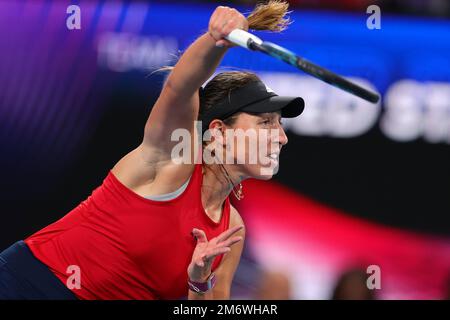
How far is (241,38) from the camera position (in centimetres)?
290

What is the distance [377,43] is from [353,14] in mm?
250

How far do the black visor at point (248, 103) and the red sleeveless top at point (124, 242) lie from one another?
0.81 ft

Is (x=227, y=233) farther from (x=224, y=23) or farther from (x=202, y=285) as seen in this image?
(x=224, y=23)

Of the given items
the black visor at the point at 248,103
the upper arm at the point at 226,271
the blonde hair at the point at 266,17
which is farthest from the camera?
the upper arm at the point at 226,271

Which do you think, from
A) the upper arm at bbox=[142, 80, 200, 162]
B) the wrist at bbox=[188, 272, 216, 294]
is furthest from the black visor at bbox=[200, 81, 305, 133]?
the wrist at bbox=[188, 272, 216, 294]

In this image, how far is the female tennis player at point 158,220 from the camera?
10.7 feet

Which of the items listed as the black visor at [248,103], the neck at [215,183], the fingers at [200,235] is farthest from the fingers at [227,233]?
the black visor at [248,103]

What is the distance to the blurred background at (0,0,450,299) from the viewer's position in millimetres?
5238

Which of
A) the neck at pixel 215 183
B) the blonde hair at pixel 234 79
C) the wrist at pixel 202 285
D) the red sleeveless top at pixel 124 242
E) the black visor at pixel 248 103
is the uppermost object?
the blonde hair at pixel 234 79

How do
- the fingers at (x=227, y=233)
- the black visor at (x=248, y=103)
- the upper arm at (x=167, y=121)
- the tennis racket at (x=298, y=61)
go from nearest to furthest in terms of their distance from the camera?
the tennis racket at (x=298, y=61) → the upper arm at (x=167, y=121) → the fingers at (x=227, y=233) → the black visor at (x=248, y=103)

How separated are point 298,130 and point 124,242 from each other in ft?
7.51

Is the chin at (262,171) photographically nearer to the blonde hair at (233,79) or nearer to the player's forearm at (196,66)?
the blonde hair at (233,79)

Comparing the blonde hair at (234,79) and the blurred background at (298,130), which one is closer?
the blonde hair at (234,79)

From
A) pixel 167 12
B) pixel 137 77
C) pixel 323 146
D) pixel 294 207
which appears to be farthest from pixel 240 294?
pixel 167 12
